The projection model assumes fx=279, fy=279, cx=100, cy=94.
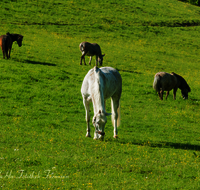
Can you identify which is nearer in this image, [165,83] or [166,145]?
[166,145]

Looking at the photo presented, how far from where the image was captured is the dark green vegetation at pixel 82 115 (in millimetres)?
8914

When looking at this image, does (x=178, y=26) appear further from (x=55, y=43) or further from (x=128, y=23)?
(x=55, y=43)

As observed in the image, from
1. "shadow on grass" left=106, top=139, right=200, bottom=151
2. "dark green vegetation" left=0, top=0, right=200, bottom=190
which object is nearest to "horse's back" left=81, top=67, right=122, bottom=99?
"dark green vegetation" left=0, top=0, right=200, bottom=190

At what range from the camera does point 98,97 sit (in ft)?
34.9

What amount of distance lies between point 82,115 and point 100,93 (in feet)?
20.3

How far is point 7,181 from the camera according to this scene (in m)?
8.10

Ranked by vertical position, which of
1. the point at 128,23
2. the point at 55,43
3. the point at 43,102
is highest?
the point at 128,23

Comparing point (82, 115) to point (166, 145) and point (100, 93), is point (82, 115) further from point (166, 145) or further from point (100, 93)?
point (100, 93)

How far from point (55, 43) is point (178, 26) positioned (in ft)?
103

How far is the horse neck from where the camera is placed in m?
10.5

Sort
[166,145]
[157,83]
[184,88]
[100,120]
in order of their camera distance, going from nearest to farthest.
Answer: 1. [100,120]
2. [166,145]
3. [157,83]
4. [184,88]

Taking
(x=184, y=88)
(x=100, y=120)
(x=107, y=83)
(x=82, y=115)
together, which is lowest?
(x=82, y=115)

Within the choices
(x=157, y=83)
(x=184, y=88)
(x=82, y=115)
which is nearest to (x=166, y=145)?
(x=82, y=115)

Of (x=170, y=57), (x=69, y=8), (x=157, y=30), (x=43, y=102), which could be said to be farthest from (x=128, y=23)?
(x=43, y=102)
